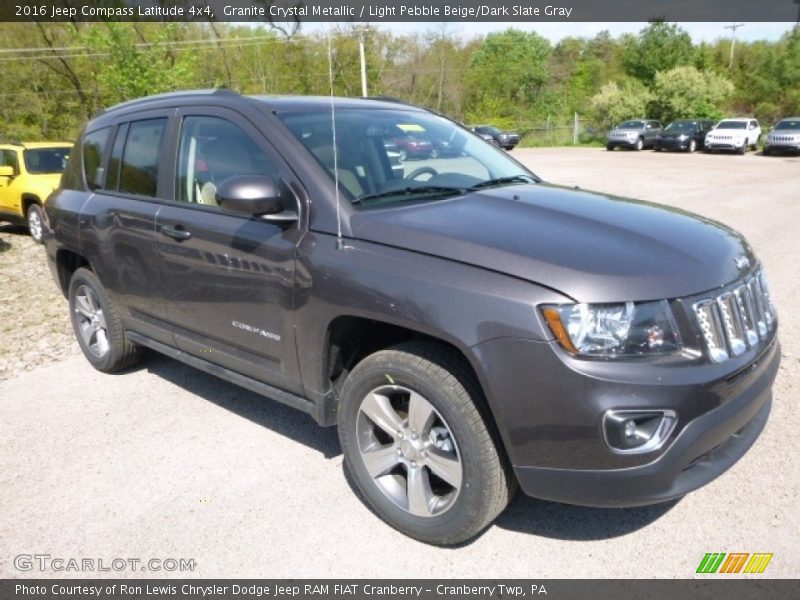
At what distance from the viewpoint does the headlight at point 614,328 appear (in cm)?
224

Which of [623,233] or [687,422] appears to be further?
[623,233]

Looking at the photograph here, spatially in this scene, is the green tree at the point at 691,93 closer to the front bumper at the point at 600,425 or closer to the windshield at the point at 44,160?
the windshield at the point at 44,160

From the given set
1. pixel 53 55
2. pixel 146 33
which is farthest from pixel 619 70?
pixel 53 55

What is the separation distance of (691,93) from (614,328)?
4419 cm

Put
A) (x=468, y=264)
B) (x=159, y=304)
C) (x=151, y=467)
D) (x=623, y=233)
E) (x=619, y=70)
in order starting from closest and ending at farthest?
(x=468, y=264), (x=623, y=233), (x=151, y=467), (x=159, y=304), (x=619, y=70)

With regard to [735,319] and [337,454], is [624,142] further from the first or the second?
[735,319]

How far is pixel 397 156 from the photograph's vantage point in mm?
3494

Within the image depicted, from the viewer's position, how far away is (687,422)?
7.43 ft

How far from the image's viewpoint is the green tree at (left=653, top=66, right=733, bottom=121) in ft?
133

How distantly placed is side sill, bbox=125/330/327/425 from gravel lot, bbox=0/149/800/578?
1.33ft

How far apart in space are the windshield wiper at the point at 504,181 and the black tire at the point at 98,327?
8.81 ft

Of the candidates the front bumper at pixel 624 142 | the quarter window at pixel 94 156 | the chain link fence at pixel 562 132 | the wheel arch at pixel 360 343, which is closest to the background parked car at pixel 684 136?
the front bumper at pixel 624 142
